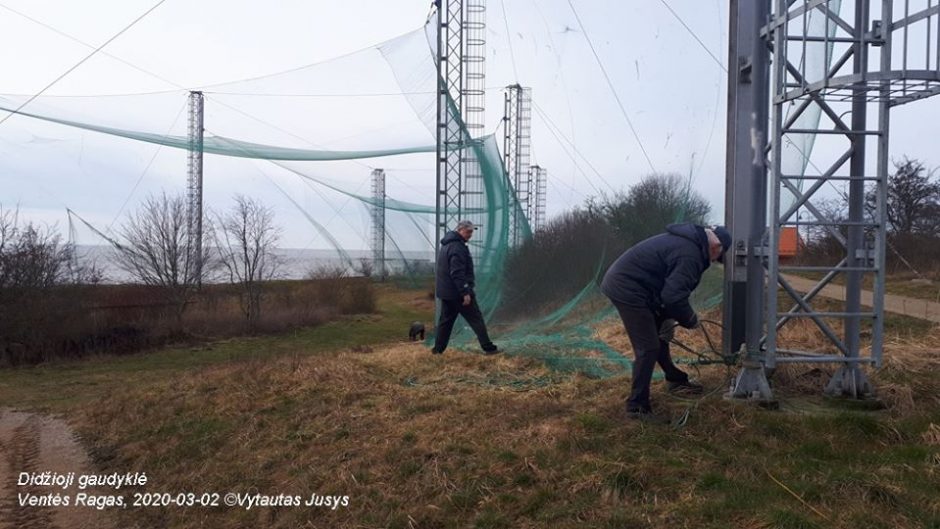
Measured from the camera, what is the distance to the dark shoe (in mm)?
6277

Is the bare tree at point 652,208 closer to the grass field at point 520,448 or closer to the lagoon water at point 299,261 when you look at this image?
the grass field at point 520,448

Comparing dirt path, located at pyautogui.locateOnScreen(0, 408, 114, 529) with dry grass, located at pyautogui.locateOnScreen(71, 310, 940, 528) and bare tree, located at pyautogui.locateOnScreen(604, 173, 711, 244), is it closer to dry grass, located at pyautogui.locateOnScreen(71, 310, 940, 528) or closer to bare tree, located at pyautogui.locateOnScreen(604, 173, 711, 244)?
dry grass, located at pyautogui.locateOnScreen(71, 310, 940, 528)

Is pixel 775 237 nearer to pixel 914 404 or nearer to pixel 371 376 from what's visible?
pixel 914 404

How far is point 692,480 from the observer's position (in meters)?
4.40

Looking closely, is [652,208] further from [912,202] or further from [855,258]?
[912,202]

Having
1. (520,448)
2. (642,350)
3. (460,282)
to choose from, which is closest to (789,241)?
(642,350)

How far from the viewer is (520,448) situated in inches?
205

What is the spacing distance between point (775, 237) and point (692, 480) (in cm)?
220

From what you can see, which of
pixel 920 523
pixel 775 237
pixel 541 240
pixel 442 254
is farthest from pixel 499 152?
pixel 920 523

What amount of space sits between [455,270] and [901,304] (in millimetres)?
8735

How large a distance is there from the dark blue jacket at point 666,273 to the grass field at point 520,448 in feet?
2.73

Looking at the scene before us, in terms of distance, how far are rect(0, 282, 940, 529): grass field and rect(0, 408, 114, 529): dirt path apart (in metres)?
0.25

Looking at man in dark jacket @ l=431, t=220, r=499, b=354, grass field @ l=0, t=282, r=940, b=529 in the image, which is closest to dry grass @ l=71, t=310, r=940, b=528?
grass field @ l=0, t=282, r=940, b=529

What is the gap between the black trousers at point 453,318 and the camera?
8789mm
